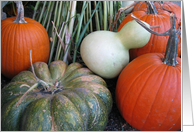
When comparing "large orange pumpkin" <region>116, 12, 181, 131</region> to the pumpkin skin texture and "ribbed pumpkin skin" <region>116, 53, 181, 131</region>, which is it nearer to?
"ribbed pumpkin skin" <region>116, 53, 181, 131</region>

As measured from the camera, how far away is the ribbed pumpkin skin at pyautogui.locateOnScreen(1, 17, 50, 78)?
1418 millimetres

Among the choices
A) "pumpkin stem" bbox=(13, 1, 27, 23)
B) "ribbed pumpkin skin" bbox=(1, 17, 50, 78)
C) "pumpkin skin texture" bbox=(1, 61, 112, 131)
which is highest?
"pumpkin stem" bbox=(13, 1, 27, 23)

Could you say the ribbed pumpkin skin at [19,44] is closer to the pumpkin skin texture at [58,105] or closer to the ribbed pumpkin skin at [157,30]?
the pumpkin skin texture at [58,105]

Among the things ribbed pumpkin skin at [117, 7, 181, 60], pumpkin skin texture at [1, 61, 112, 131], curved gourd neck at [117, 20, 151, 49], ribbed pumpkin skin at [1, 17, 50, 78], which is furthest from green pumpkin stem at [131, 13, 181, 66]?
ribbed pumpkin skin at [1, 17, 50, 78]

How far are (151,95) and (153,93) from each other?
17mm

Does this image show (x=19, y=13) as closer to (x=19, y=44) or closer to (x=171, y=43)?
(x=19, y=44)

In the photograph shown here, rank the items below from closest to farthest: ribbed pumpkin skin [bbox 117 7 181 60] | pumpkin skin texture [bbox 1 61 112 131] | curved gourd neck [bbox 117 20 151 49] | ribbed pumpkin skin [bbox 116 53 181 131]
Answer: pumpkin skin texture [bbox 1 61 112 131] < ribbed pumpkin skin [bbox 116 53 181 131] < curved gourd neck [bbox 117 20 151 49] < ribbed pumpkin skin [bbox 117 7 181 60]

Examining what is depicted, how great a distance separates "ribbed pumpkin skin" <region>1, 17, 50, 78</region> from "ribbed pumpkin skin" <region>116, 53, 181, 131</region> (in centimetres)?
79

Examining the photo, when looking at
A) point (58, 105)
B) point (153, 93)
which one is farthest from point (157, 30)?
point (58, 105)

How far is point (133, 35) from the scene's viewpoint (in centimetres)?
129

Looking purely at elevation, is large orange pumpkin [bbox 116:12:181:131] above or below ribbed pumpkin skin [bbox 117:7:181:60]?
below

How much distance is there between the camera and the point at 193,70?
0.86 m

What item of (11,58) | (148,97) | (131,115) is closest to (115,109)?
(131,115)

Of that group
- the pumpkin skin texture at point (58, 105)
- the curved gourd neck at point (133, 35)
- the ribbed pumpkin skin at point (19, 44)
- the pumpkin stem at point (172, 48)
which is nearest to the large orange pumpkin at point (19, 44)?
the ribbed pumpkin skin at point (19, 44)
